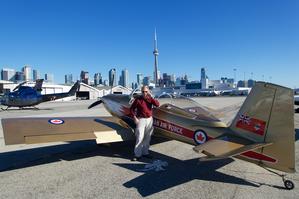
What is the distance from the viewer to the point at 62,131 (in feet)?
19.8

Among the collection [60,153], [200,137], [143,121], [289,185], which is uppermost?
[143,121]

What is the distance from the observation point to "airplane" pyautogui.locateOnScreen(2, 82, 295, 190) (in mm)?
3973

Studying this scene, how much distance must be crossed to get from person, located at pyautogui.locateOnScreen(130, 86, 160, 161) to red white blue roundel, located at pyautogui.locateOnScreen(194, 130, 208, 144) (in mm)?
1225

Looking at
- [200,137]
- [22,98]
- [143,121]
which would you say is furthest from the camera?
[22,98]

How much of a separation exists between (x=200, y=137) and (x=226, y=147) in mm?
1121

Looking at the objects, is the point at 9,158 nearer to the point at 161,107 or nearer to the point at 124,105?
the point at 124,105

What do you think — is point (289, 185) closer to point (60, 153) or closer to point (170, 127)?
point (170, 127)

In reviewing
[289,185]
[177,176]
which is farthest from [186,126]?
[289,185]

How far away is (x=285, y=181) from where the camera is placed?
13.7 feet

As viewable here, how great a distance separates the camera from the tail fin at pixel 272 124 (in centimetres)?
393

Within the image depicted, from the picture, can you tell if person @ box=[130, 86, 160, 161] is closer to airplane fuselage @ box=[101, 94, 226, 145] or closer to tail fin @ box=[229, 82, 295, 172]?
airplane fuselage @ box=[101, 94, 226, 145]

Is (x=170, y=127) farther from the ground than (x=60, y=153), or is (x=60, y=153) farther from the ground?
(x=170, y=127)

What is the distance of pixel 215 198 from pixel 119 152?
3494 mm

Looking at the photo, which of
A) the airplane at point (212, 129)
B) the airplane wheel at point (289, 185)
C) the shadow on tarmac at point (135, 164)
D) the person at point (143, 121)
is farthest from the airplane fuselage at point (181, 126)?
the airplane wheel at point (289, 185)
